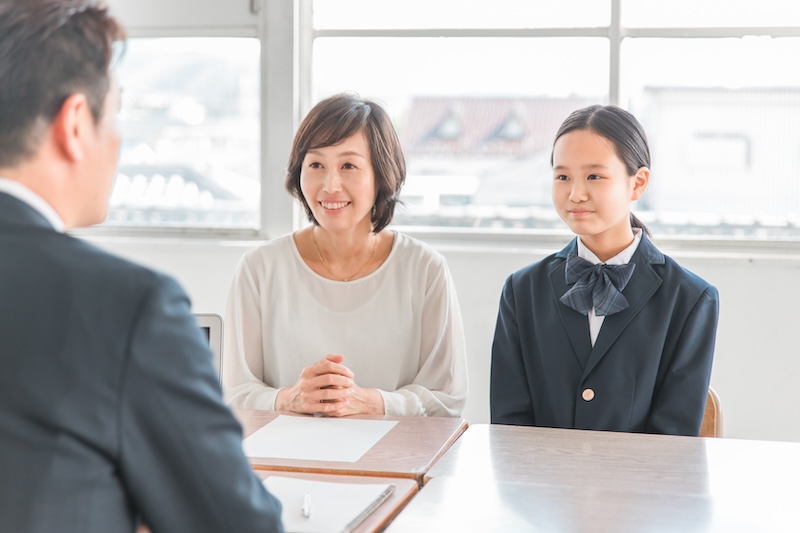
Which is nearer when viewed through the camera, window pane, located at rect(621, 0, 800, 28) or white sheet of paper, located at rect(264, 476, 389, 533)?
white sheet of paper, located at rect(264, 476, 389, 533)

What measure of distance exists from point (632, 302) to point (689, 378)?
8.6 inches

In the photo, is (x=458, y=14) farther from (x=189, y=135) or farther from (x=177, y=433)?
(x=177, y=433)

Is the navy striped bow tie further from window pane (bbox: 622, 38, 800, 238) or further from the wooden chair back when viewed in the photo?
window pane (bbox: 622, 38, 800, 238)

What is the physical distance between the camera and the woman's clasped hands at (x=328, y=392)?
1992 millimetres

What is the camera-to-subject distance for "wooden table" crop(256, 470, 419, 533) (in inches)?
52.3

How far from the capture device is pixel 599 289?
2207 millimetres

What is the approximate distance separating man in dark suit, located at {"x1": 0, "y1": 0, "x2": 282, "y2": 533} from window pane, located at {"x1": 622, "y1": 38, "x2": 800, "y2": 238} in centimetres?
294

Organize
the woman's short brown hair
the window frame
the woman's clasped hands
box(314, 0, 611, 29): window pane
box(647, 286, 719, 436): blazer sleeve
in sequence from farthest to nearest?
1. the window frame
2. box(314, 0, 611, 29): window pane
3. the woman's short brown hair
4. box(647, 286, 719, 436): blazer sleeve
5. the woman's clasped hands

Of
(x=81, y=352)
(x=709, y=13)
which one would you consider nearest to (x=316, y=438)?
(x=81, y=352)

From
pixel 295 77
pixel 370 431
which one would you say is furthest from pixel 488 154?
pixel 370 431

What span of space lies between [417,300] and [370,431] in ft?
2.03

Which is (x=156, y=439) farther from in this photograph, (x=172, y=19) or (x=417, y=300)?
(x=172, y=19)

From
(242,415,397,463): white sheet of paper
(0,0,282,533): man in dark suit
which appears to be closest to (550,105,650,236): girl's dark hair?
(242,415,397,463): white sheet of paper

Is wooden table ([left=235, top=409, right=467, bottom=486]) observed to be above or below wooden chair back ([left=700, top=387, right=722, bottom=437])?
above
